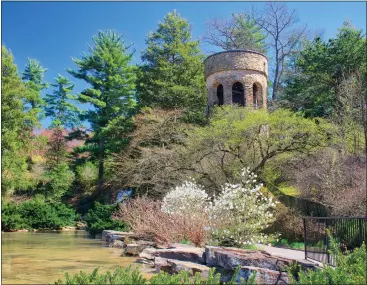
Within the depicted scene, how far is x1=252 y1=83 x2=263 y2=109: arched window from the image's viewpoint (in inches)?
891

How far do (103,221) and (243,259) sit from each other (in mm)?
11011

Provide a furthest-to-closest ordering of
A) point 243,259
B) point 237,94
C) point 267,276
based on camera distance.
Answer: point 237,94 → point 243,259 → point 267,276

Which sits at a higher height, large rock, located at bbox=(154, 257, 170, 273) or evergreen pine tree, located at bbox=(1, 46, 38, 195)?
evergreen pine tree, located at bbox=(1, 46, 38, 195)

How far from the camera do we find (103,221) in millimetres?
16953

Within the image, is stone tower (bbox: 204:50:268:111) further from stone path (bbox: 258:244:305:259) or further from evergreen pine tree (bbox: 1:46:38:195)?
stone path (bbox: 258:244:305:259)

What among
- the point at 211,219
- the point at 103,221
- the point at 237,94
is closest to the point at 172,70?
the point at 237,94

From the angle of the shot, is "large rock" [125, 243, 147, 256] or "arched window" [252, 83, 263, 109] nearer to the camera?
"large rock" [125, 243, 147, 256]

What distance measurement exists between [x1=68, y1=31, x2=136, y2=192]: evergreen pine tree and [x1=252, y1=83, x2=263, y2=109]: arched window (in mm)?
8236

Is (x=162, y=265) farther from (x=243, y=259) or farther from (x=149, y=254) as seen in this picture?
(x=149, y=254)

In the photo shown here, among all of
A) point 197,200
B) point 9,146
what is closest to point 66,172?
point 9,146

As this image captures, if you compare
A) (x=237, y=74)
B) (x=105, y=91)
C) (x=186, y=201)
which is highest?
(x=105, y=91)

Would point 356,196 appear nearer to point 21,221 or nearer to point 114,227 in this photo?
point 114,227

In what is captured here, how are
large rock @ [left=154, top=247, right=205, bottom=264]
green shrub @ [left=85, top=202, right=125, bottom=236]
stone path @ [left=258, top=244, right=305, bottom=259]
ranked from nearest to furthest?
stone path @ [left=258, top=244, right=305, bottom=259], large rock @ [left=154, top=247, right=205, bottom=264], green shrub @ [left=85, top=202, right=125, bottom=236]

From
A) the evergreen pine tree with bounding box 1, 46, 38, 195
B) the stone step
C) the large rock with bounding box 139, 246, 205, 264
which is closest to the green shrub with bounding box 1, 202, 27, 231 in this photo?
the evergreen pine tree with bounding box 1, 46, 38, 195
